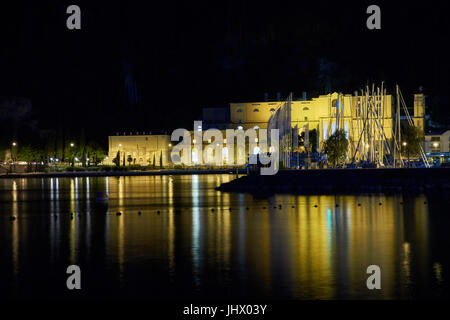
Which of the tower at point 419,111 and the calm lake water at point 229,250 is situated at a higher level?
the tower at point 419,111

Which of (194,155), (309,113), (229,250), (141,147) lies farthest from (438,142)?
(229,250)

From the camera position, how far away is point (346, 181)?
141ft

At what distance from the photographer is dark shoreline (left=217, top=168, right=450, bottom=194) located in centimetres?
4162

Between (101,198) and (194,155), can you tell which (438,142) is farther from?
(101,198)

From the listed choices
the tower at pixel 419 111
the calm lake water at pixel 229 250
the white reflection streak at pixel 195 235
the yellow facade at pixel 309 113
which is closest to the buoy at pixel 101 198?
the calm lake water at pixel 229 250

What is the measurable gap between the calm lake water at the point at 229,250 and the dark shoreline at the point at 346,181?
31.0ft

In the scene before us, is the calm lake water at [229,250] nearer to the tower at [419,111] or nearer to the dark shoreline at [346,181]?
the dark shoreline at [346,181]

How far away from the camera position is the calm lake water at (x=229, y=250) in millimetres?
12711

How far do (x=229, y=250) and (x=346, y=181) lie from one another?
26.8 m

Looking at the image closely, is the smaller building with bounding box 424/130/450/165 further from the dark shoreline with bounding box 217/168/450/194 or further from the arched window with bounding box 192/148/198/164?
the dark shoreline with bounding box 217/168/450/194

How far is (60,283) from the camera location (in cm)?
1330

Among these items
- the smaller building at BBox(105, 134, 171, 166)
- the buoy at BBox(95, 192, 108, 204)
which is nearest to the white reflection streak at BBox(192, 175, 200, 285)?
the buoy at BBox(95, 192, 108, 204)

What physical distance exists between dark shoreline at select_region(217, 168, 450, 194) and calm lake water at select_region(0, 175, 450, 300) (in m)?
9.46
